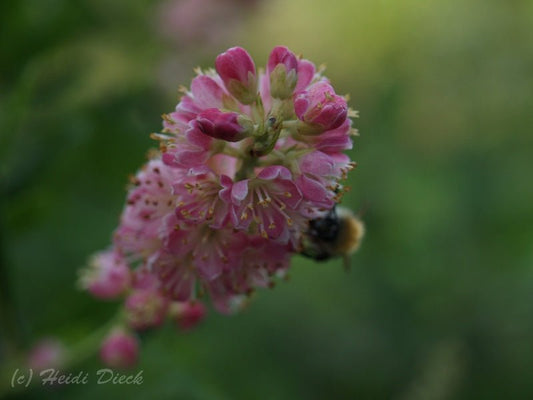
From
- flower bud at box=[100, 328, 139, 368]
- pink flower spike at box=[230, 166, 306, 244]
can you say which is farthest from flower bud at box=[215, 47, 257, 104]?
flower bud at box=[100, 328, 139, 368]

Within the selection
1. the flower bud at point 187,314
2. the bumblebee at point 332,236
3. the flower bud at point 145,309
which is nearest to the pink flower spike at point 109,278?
the flower bud at point 145,309

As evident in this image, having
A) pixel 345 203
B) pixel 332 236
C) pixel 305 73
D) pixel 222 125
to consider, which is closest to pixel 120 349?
pixel 332 236

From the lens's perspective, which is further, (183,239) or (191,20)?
(191,20)

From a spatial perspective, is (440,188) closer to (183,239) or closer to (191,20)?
(191,20)

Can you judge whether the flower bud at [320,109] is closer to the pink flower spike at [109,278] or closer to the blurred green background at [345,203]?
the pink flower spike at [109,278]

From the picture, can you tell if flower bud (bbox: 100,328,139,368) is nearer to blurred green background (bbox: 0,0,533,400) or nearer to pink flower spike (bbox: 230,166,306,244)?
blurred green background (bbox: 0,0,533,400)

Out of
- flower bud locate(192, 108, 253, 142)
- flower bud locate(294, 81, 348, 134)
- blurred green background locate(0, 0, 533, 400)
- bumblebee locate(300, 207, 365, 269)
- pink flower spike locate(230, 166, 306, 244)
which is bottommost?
blurred green background locate(0, 0, 533, 400)

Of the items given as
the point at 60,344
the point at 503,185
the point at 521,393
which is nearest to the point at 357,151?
the point at 503,185
